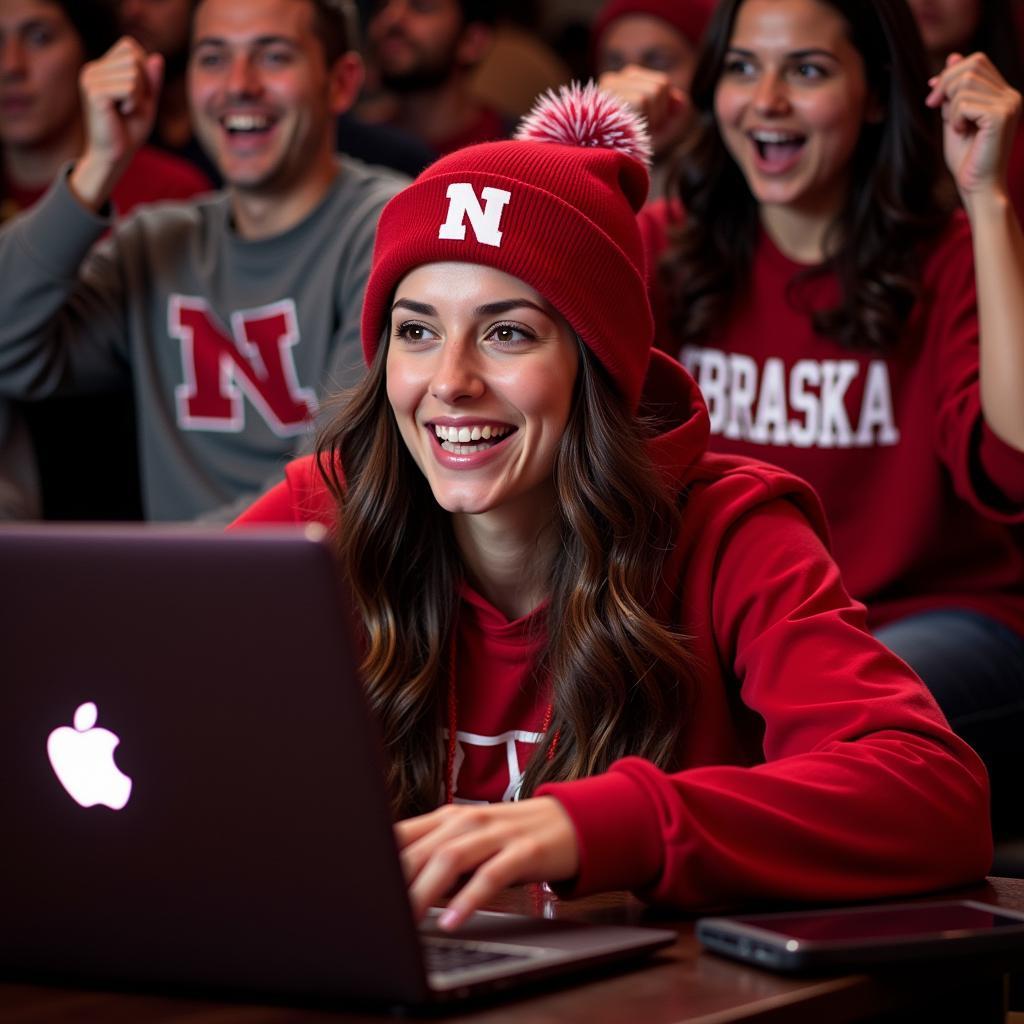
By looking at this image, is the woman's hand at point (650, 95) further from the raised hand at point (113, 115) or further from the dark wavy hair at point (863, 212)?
the raised hand at point (113, 115)

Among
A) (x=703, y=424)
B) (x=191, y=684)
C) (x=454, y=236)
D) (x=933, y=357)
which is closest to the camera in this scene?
(x=191, y=684)

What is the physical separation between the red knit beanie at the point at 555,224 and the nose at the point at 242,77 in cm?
131

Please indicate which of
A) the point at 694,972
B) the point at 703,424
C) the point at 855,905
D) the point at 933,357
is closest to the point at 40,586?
the point at 694,972

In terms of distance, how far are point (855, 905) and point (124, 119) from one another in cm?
203

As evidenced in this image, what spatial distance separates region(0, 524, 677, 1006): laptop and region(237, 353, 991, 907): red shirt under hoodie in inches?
6.3

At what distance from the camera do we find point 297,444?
269 cm

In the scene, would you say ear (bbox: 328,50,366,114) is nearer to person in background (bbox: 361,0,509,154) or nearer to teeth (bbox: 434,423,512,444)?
→ person in background (bbox: 361,0,509,154)

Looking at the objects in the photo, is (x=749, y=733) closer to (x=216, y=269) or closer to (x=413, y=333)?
(x=413, y=333)

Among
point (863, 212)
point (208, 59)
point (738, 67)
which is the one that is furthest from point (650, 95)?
point (208, 59)

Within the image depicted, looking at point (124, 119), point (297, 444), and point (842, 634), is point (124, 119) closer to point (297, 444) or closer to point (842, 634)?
point (297, 444)

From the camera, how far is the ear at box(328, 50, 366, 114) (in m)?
2.97

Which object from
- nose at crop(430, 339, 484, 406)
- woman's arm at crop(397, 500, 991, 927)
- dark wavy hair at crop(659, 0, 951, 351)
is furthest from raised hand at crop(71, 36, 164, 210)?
woman's arm at crop(397, 500, 991, 927)

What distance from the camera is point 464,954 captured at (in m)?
0.95

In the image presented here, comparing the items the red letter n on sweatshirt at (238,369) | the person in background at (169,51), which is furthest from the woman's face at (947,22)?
the person in background at (169,51)
